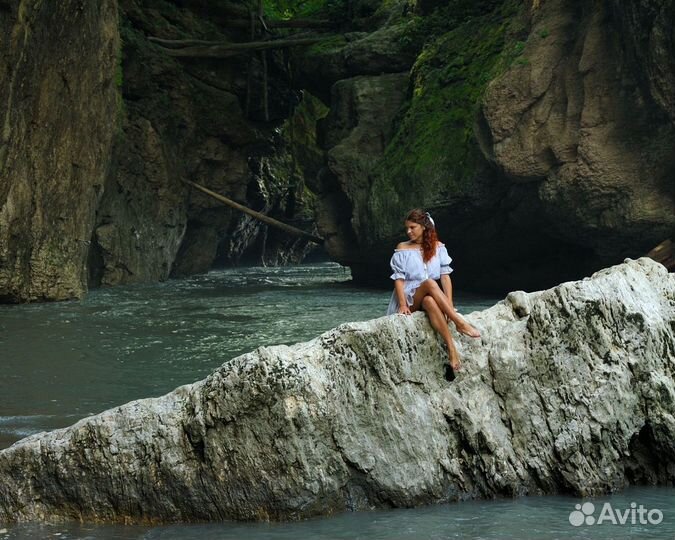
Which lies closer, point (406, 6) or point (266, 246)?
point (406, 6)

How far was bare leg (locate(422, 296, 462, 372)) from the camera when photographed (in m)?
6.32

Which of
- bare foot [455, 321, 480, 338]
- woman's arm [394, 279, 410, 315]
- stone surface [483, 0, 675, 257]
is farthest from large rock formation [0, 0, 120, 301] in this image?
bare foot [455, 321, 480, 338]

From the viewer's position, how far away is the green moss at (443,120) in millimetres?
21656

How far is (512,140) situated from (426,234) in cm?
1222

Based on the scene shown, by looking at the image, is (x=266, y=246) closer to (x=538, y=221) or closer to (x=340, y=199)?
(x=340, y=199)

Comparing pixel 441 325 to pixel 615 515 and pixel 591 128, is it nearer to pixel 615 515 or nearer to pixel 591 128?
pixel 615 515

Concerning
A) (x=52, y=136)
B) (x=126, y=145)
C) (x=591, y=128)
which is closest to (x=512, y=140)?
(x=591, y=128)

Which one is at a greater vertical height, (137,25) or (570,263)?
(137,25)

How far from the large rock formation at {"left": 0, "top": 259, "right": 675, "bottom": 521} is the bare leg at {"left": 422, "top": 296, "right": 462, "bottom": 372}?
0.06 m

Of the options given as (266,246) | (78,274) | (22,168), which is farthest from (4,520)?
(266,246)

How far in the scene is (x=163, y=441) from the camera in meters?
5.89

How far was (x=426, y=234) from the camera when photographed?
7.31 m

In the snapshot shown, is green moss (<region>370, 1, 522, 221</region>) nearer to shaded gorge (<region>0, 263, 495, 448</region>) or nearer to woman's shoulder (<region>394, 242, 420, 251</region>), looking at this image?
shaded gorge (<region>0, 263, 495, 448</region>)

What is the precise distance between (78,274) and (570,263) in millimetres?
10302
